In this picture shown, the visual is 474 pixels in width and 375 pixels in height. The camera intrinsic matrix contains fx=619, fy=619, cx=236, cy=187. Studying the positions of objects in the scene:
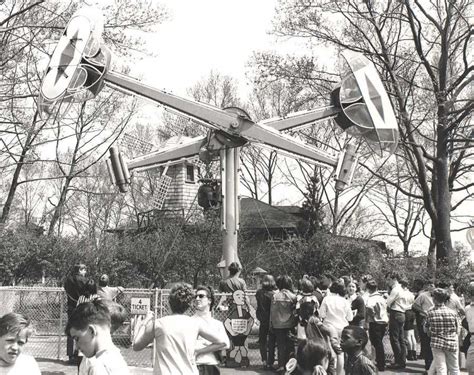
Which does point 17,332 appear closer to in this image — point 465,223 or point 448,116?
point 448,116

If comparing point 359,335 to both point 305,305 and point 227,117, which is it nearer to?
point 305,305

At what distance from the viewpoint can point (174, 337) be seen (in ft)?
15.9

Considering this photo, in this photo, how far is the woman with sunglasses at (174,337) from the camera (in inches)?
190

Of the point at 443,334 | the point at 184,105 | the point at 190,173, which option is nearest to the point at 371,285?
the point at 443,334

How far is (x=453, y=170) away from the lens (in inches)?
1135

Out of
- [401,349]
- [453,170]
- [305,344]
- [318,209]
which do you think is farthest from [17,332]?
[318,209]

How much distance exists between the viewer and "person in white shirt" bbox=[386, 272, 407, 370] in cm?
1149

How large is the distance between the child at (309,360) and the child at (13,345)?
164 cm

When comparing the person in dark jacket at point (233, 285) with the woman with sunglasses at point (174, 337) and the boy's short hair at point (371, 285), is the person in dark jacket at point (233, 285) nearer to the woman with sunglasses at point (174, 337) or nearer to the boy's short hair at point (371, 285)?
the boy's short hair at point (371, 285)

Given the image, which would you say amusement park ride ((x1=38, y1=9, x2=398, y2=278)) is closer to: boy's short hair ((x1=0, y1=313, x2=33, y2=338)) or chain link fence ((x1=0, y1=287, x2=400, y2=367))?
chain link fence ((x1=0, y1=287, x2=400, y2=367))

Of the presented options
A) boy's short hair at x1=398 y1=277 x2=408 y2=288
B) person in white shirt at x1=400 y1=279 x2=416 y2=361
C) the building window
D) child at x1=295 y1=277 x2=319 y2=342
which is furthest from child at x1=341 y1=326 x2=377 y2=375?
the building window

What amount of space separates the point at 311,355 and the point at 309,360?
0.03 meters

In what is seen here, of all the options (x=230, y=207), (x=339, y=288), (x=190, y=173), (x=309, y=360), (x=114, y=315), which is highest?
(x=190, y=173)

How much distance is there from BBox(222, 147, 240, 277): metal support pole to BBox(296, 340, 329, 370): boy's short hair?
11.3 m
